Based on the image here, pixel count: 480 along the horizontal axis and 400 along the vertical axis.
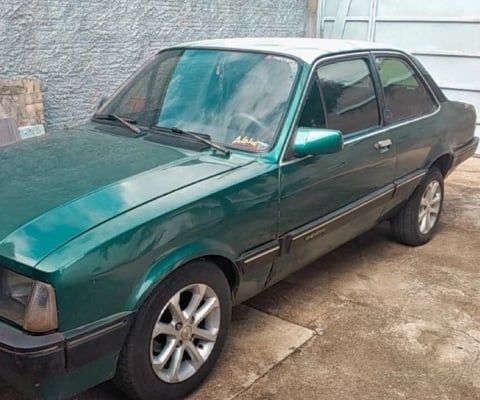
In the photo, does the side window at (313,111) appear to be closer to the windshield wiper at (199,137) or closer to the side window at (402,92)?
the windshield wiper at (199,137)

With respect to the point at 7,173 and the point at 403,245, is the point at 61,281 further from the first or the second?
the point at 403,245

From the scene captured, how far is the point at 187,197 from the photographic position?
2.68 meters

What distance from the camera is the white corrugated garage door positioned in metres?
8.48

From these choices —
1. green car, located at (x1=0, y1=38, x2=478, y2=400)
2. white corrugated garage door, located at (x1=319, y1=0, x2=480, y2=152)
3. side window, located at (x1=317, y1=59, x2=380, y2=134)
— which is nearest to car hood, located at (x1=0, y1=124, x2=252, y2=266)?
green car, located at (x1=0, y1=38, x2=478, y2=400)

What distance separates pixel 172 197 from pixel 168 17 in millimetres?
5493

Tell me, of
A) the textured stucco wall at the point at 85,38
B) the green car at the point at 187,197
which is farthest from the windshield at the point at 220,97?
the textured stucco wall at the point at 85,38

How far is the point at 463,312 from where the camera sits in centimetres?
382

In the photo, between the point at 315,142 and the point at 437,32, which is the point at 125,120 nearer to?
the point at 315,142

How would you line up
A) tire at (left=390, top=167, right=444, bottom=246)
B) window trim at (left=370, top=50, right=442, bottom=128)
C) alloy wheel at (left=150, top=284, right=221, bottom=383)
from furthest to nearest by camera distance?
tire at (left=390, top=167, right=444, bottom=246) → window trim at (left=370, top=50, right=442, bottom=128) → alloy wheel at (left=150, top=284, right=221, bottom=383)

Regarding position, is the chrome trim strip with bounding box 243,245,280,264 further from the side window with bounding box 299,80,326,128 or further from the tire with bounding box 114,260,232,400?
the side window with bounding box 299,80,326,128

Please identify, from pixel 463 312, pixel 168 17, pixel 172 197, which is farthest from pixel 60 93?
pixel 463 312

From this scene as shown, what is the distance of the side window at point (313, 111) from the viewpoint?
3395mm

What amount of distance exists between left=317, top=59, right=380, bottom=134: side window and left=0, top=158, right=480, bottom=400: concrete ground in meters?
1.16

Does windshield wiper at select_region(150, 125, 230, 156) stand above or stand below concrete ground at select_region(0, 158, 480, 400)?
above
